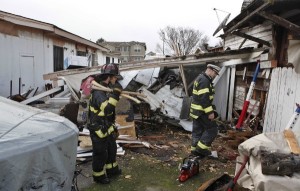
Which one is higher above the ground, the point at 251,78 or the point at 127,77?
the point at 251,78

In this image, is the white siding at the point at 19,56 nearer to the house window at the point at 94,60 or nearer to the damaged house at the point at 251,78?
the damaged house at the point at 251,78

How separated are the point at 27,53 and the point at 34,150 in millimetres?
9274

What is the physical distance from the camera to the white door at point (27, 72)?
1060 cm

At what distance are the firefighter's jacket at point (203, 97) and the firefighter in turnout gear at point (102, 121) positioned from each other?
164 centimetres

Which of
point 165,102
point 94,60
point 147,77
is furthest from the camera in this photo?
point 94,60

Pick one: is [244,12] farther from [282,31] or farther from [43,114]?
[43,114]

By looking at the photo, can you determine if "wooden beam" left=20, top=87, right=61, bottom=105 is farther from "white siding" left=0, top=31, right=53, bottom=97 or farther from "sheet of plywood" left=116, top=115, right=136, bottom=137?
"sheet of plywood" left=116, top=115, right=136, bottom=137

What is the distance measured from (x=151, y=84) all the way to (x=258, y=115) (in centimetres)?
386

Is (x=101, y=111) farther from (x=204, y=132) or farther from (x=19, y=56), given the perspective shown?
(x=19, y=56)

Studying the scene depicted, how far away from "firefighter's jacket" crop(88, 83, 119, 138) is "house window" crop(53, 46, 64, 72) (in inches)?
373

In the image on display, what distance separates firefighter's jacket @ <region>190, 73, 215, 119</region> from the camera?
5527mm

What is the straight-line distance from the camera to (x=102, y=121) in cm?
472

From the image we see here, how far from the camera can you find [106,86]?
4.84m

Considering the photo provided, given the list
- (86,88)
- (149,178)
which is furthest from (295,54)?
(86,88)
